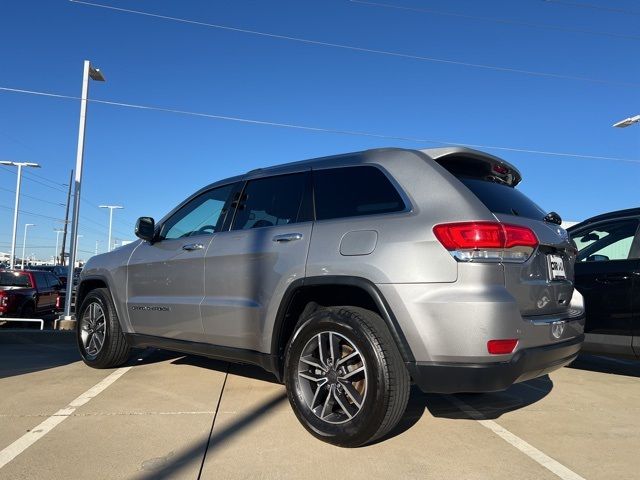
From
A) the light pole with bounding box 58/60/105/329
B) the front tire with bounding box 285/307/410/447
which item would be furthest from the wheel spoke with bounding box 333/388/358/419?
the light pole with bounding box 58/60/105/329

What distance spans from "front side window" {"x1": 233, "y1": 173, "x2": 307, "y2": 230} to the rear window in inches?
49.1

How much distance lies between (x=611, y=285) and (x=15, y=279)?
1315 centimetres

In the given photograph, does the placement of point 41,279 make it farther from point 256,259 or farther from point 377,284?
point 377,284

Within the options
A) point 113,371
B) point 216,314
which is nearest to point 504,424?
point 216,314

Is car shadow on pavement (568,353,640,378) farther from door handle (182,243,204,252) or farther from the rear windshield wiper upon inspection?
door handle (182,243,204,252)

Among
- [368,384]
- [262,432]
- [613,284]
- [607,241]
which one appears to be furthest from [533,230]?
[607,241]

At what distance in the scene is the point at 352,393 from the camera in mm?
3279

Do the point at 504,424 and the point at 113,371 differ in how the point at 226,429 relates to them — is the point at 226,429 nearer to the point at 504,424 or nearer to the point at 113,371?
the point at 504,424

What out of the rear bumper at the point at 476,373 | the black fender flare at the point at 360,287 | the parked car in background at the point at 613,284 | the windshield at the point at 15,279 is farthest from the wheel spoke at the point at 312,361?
the windshield at the point at 15,279

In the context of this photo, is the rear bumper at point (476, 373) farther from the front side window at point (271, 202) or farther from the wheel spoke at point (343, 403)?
the front side window at point (271, 202)

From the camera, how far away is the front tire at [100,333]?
17.6 feet

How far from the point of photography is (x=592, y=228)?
18.7 feet

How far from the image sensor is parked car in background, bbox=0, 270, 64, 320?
463 inches

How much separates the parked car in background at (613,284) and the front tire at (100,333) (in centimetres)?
471
